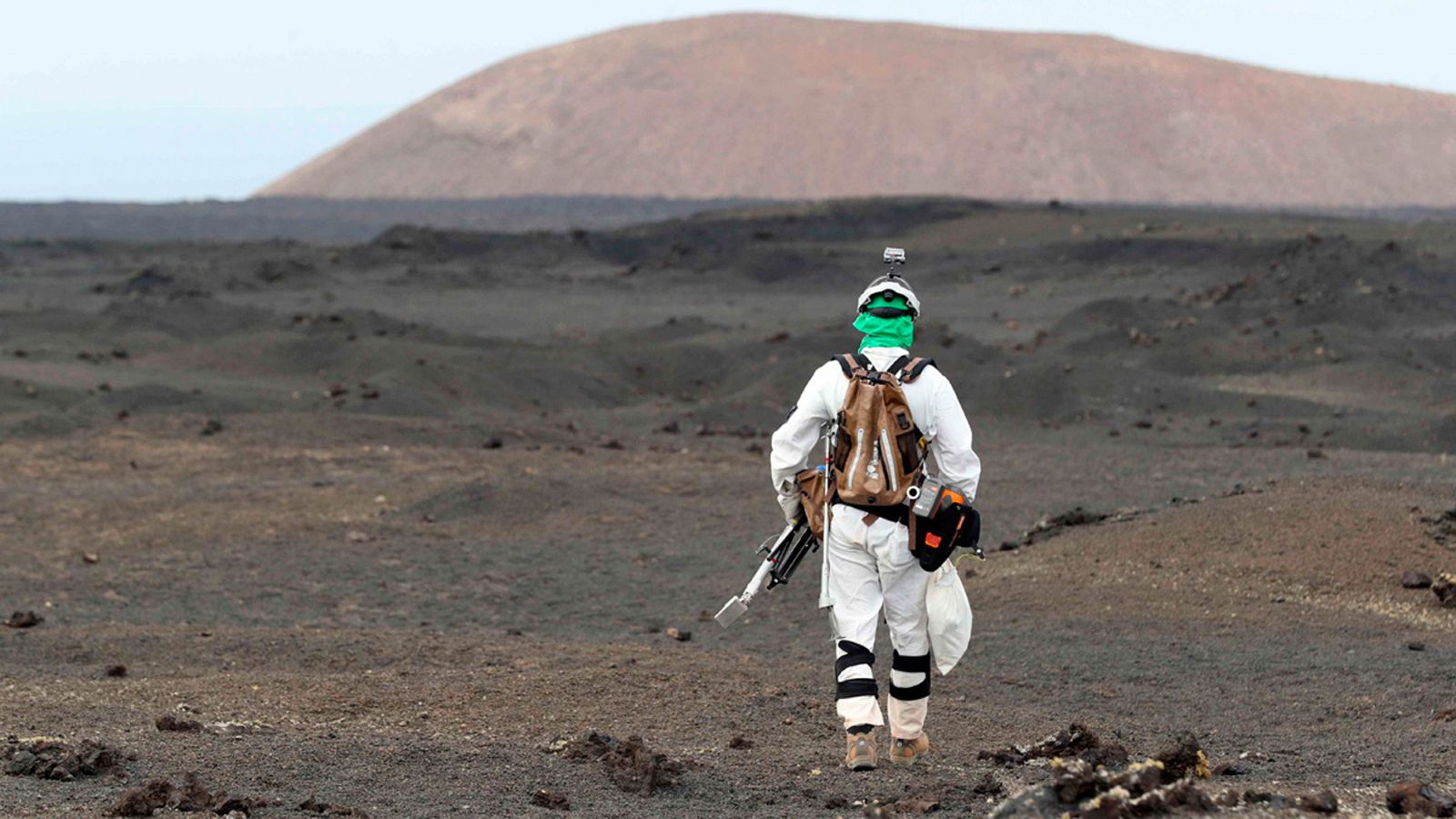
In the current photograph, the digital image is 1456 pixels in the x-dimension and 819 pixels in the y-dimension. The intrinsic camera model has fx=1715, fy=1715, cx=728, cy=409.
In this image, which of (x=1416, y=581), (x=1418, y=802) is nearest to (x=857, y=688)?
(x=1418, y=802)

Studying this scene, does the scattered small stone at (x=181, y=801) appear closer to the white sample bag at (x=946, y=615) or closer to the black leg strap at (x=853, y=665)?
the black leg strap at (x=853, y=665)

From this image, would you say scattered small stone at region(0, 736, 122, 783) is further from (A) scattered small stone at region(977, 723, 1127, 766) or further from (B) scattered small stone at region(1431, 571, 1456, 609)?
(B) scattered small stone at region(1431, 571, 1456, 609)

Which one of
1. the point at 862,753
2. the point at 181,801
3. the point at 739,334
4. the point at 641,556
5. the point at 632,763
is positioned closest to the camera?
the point at 181,801

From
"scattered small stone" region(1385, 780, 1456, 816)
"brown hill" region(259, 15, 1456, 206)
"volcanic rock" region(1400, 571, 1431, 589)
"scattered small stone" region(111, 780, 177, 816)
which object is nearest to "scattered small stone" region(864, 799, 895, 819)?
"scattered small stone" region(1385, 780, 1456, 816)

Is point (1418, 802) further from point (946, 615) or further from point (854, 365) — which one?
point (854, 365)

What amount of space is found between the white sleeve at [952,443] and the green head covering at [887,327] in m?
0.27

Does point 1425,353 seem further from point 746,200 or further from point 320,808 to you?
point 746,200

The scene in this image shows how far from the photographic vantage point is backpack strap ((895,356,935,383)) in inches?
255

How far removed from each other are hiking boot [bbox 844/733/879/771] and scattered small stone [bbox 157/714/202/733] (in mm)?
2618

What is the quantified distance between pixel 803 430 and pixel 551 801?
5.64 feet

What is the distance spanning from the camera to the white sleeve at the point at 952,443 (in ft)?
21.1

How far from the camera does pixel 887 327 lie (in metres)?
6.66

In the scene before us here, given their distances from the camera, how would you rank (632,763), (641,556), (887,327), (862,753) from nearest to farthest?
(632,763) → (862,753) → (887,327) → (641,556)

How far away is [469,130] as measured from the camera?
108500mm
